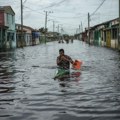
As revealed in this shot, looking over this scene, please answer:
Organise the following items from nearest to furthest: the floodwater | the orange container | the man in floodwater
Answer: the floodwater, the man in floodwater, the orange container

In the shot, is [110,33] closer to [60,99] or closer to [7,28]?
[7,28]

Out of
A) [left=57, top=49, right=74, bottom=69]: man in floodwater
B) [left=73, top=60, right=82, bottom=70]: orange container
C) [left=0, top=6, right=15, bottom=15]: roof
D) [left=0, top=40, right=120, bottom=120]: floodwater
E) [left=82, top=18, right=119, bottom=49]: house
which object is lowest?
[left=0, top=40, right=120, bottom=120]: floodwater

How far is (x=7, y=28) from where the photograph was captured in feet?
187

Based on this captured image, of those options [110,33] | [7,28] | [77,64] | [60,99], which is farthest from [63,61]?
[110,33]

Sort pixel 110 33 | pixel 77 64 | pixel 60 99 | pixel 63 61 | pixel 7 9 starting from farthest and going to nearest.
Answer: pixel 7 9 < pixel 110 33 < pixel 77 64 < pixel 63 61 < pixel 60 99

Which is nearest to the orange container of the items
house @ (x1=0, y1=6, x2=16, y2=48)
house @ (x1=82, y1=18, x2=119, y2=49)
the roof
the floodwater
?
the floodwater

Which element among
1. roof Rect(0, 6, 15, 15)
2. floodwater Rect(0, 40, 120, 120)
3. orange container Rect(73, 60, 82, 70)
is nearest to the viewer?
floodwater Rect(0, 40, 120, 120)

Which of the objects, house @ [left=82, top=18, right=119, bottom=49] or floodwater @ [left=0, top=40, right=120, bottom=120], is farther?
house @ [left=82, top=18, right=119, bottom=49]

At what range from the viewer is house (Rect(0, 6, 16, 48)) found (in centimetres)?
5442

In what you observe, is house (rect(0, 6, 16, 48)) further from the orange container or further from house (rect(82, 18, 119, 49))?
the orange container

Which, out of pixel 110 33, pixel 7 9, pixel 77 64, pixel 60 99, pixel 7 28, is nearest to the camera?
pixel 60 99

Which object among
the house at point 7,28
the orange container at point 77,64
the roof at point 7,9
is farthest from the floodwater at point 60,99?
the roof at point 7,9

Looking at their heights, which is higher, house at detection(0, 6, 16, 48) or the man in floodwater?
house at detection(0, 6, 16, 48)

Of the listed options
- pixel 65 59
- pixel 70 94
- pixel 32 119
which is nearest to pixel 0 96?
pixel 70 94
